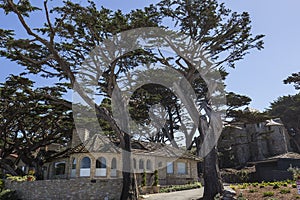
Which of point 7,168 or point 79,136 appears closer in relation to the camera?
point 79,136

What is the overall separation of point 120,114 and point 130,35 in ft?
14.6

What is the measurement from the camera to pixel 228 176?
25609 millimetres

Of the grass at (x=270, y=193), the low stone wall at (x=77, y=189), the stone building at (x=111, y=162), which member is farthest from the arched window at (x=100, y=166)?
the grass at (x=270, y=193)

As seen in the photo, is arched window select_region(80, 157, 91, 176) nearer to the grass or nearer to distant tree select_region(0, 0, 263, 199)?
distant tree select_region(0, 0, 263, 199)

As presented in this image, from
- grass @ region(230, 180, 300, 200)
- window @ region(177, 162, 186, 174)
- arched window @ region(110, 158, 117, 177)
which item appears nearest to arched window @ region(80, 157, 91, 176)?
arched window @ region(110, 158, 117, 177)

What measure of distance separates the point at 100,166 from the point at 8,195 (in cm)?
588

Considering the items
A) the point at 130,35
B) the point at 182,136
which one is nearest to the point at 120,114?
the point at 130,35

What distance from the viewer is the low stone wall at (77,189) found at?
43.9ft

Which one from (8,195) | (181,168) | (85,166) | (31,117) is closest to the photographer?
(8,195)

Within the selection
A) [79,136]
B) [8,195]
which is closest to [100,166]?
[79,136]

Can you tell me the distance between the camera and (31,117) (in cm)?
1806

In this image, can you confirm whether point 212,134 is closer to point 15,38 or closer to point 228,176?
point 15,38

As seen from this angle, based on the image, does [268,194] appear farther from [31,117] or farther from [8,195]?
[31,117]

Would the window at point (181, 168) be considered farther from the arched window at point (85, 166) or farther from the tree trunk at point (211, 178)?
the tree trunk at point (211, 178)
